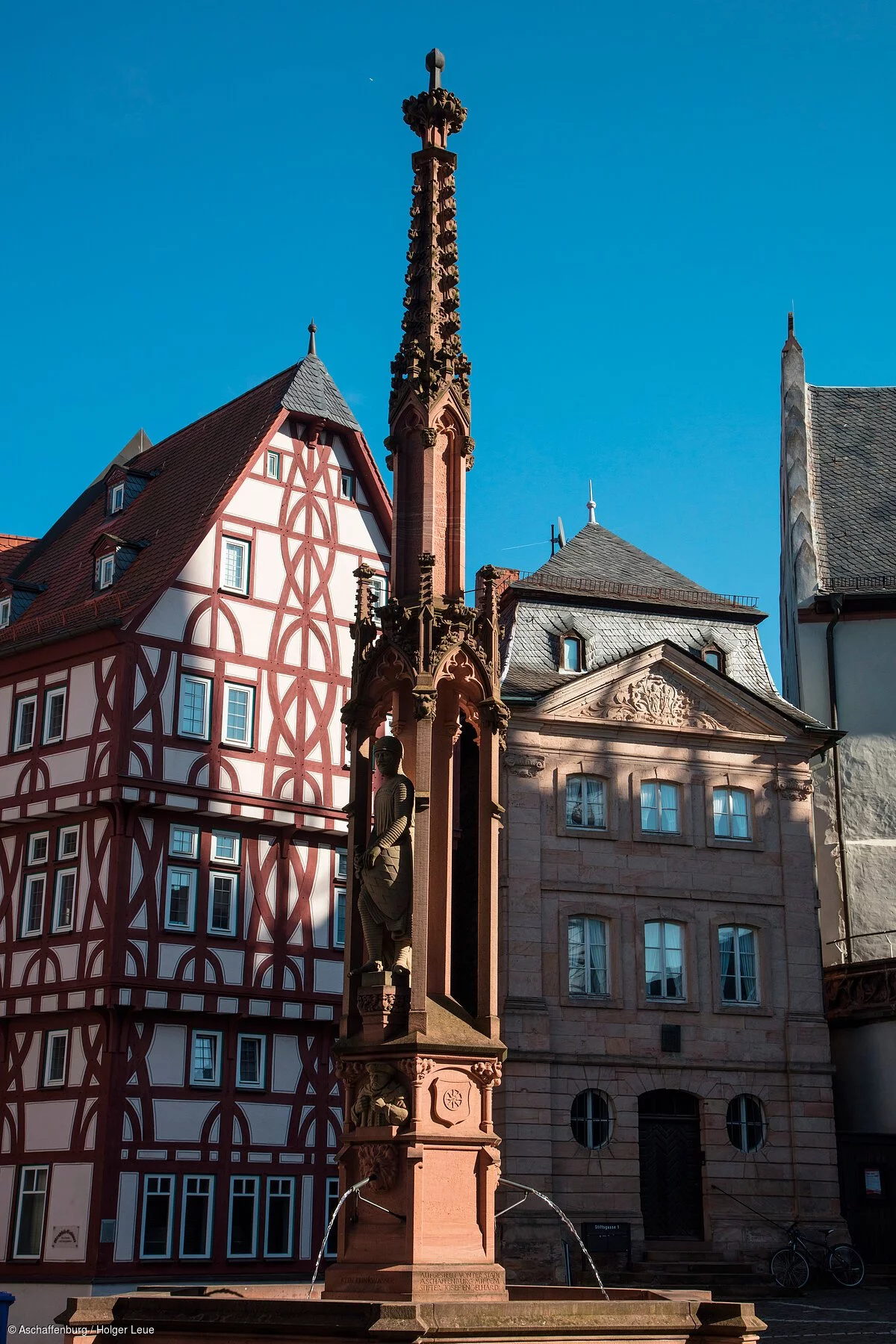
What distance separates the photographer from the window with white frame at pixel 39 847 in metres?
28.2

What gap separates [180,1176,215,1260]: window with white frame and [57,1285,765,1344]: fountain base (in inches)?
650

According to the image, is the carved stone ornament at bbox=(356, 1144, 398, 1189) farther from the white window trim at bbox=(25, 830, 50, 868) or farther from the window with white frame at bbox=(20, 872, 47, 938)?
the white window trim at bbox=(25, 830, 50, 868)

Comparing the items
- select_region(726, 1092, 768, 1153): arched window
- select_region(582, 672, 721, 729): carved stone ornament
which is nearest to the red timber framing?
select_region(582, 672, 721, 729): carved stone ornament

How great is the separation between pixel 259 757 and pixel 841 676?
13410 mm

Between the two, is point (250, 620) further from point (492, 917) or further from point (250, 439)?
point (492, 917)

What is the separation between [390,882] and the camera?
11.1m

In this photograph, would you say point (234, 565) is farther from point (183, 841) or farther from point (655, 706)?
point (655, 706)

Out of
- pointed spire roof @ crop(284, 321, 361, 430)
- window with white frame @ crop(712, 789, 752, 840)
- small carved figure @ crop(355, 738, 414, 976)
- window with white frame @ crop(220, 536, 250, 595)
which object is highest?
pointed spire roof @ crop(284, 321, 361, 430)

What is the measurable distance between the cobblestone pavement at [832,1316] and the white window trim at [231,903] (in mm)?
10317

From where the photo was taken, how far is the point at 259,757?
28844 millimetres

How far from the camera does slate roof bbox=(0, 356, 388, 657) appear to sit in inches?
1156

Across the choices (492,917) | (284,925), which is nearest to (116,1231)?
(284,925)

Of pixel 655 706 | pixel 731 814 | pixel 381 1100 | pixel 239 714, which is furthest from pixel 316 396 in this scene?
pixel 381 1100

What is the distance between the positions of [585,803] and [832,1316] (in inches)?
431
